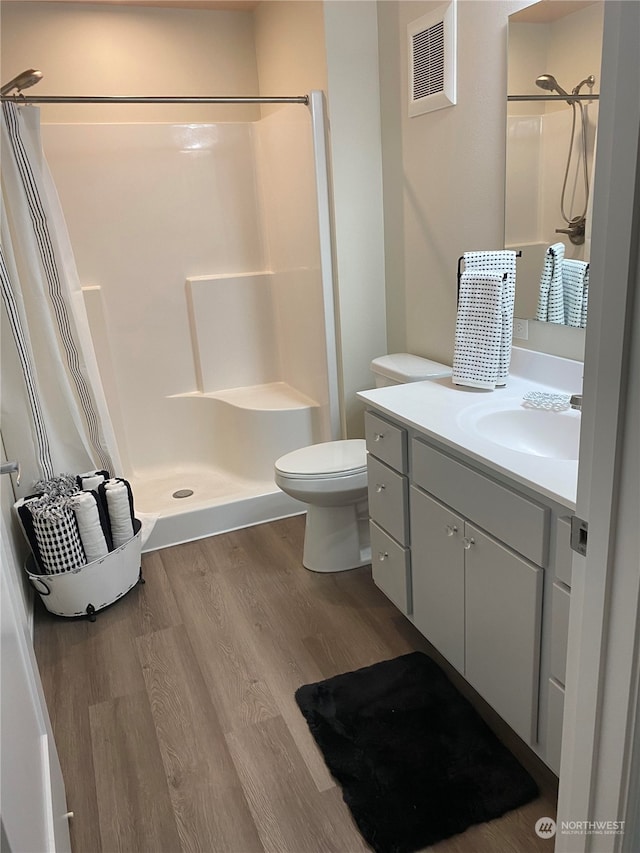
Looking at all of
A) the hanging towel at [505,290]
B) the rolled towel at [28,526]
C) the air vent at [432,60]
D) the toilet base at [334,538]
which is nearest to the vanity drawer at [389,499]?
the toilet base at [334,538]

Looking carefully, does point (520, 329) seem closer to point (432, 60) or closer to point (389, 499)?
point (389, 499)

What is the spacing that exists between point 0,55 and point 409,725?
3.36m

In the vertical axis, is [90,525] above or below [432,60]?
below

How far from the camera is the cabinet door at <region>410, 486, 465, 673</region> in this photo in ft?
5.98

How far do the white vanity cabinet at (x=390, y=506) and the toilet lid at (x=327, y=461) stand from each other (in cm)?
23

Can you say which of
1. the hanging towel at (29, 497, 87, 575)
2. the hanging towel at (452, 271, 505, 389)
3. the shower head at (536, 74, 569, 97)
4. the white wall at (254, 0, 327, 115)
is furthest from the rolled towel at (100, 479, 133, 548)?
the shower head at (536, 74, 569, 97)

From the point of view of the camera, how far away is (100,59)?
10.6 ft

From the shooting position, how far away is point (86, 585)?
2.42 m

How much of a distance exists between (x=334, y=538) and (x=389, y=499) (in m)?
0.59

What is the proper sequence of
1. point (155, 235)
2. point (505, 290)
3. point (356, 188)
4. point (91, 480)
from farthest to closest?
point (155, 235) → point (356, 188) → point (91, 480) → point (505, 290)

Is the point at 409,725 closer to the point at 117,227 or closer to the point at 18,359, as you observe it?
the point at 18,359

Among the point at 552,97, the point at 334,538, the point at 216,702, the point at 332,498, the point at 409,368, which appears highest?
the point at 552,97

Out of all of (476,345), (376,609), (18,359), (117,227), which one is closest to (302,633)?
(376,609)

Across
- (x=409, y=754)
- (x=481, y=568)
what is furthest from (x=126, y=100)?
(x=409, y=754)
